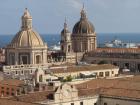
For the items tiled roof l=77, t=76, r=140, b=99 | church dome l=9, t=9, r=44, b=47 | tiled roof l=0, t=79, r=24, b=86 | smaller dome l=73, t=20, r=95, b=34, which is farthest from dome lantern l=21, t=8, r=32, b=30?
tiled roof l=77, t=76, r=140, b=99

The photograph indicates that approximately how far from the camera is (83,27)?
11669 cm

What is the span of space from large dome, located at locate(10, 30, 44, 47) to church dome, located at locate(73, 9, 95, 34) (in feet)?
80.0

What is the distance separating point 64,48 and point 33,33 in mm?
18843

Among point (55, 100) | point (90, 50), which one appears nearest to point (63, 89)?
point (55, 100)

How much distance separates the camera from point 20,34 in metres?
93.1

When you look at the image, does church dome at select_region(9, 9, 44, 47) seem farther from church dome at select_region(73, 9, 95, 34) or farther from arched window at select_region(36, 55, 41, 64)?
church dome at select_region(73, 9, 95, 34)

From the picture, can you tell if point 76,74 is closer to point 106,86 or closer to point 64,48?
point 106,86

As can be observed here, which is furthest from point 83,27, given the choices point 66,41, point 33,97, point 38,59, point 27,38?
point 33,97

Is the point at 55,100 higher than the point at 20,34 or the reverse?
the reverse

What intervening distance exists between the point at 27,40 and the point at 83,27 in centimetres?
2647

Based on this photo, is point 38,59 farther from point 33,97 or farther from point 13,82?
point 33,97

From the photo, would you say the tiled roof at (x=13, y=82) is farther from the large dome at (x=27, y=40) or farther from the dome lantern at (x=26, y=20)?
the dome lantern at (x=26, y=20)

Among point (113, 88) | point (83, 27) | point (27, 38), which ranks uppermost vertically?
point (83, 27)

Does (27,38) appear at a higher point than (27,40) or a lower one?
higher
